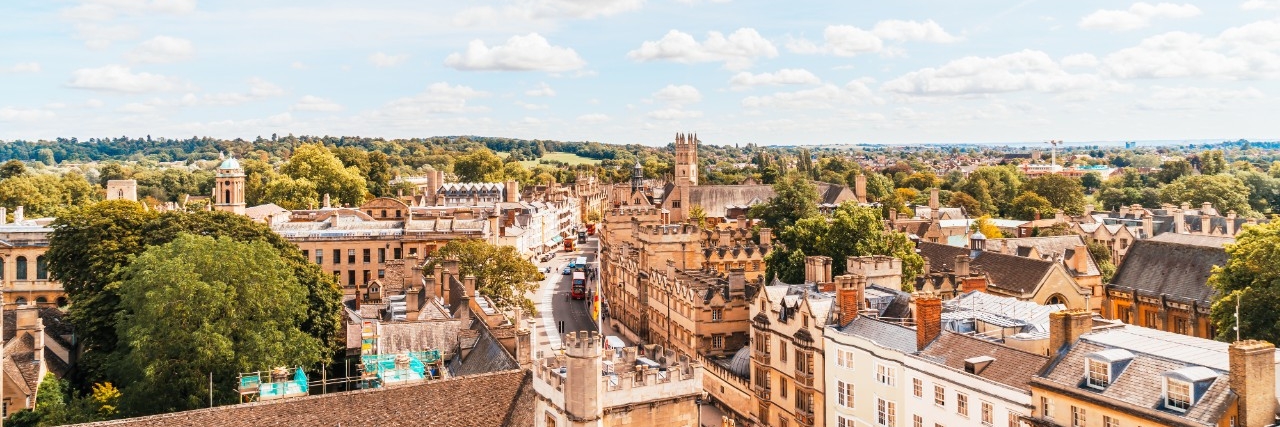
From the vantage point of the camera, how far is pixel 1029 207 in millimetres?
122812

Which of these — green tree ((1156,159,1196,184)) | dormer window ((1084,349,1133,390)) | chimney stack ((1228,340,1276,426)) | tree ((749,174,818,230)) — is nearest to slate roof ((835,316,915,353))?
dormer window ((1084,349,1133,390))

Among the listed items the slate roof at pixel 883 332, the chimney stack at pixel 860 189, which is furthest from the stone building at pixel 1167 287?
the chimney stack at pixel 860 189

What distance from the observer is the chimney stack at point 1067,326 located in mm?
29891

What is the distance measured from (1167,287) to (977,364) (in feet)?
98.9

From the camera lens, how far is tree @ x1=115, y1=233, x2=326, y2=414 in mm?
35219

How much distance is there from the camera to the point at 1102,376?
90.6ft

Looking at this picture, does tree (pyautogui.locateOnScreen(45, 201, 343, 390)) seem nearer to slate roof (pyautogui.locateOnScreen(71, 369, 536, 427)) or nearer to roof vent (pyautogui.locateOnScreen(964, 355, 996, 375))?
slate roof (pyautogui.locateOnScreen(71, 369, 536, 427))

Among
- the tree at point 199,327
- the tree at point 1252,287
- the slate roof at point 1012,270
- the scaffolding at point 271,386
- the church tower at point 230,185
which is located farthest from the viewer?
the church tower at point 230,185

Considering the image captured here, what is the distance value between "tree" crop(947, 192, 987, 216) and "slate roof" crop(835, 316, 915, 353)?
4022 inches

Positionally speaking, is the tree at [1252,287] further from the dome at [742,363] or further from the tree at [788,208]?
the tree at [788,208]

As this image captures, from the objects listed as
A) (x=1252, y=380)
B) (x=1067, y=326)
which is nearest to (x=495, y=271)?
(x=1067, y=326)

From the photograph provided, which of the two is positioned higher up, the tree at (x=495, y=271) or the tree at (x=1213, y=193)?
the tree at (x=1213, y=193)

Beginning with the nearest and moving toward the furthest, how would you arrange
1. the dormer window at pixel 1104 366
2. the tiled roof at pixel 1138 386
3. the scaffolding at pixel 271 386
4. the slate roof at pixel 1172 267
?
the tiled roof at pixel 1138 386
the dormer window at pixel 1104 366
the scaffolding at pixel 271 386
the slate roof at pixel 1172 267

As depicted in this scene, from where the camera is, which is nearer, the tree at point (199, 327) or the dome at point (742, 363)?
the tree at point (199, 327)
